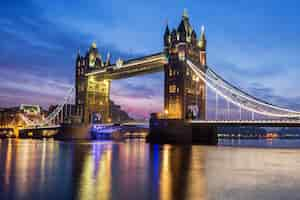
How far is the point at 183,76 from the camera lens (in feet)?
169

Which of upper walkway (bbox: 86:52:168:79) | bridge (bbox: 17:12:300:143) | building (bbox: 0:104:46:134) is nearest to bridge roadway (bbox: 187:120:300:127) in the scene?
bridge (bbox: 17:12:300:143)

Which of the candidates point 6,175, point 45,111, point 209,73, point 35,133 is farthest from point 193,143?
point 45,111

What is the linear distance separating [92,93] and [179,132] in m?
30.7

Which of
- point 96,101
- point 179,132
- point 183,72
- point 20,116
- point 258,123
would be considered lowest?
point 179,132

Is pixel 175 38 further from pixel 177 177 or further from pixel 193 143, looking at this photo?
pixel 177 177

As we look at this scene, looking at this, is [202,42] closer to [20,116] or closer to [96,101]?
[96,101]

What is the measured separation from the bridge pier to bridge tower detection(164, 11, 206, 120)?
2305 mm

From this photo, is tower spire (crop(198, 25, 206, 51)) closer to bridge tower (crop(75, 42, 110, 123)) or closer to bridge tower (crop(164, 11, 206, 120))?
bridge tower (crop(164, 11, 206, 120))

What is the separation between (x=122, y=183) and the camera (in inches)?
536

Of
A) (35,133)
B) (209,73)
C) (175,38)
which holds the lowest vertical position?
(35,133)

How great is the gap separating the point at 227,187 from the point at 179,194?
2.56m

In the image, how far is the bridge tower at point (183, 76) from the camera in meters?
51.6

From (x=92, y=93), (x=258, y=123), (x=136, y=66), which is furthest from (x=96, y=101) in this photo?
(x=258, y=123)

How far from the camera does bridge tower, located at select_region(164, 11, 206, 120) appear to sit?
5159 cm
